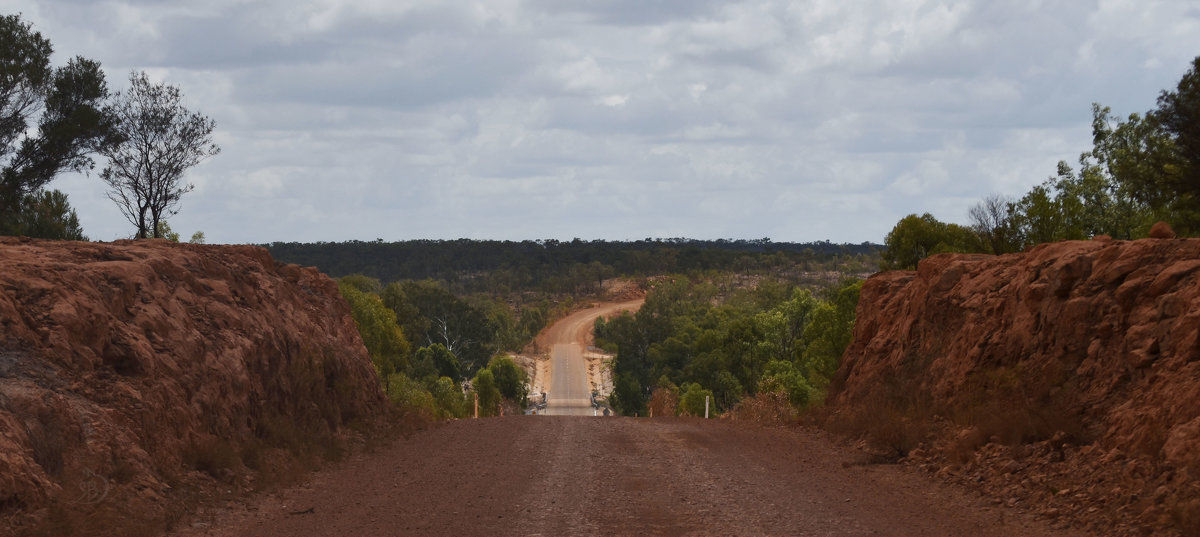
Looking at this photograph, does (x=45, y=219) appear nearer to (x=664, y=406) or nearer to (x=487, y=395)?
(x=664, y=406)

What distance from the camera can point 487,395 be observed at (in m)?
67.5

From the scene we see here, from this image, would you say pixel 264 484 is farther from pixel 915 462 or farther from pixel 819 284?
pixel 819 284

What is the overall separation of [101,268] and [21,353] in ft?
9.39

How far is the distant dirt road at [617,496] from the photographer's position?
1109cm

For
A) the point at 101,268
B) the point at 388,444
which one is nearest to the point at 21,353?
the point at 101,268

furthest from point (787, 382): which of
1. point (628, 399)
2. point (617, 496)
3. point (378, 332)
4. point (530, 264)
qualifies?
point (530, 264)

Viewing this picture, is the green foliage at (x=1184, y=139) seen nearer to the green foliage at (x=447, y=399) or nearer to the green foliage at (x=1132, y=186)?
the green foliage at (x=1132, y=186)

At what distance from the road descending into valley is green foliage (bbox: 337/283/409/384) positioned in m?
30.1

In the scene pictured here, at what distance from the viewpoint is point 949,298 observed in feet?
63.2

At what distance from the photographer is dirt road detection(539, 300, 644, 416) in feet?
272

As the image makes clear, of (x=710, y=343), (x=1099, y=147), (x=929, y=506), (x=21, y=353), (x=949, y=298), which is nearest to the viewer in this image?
(x=21, y=353)

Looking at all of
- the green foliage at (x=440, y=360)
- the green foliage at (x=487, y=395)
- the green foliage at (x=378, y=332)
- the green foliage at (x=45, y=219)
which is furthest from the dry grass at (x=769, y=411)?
the green foliage at (x=440, y=360)

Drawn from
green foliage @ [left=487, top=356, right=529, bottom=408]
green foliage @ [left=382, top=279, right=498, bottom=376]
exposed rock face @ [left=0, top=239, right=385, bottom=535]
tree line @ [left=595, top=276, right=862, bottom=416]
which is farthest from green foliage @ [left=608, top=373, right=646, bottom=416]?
exposed rock face @ [left=0, top=239, right=385, bottom=535]

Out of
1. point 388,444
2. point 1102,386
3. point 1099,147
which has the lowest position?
point 388,444
